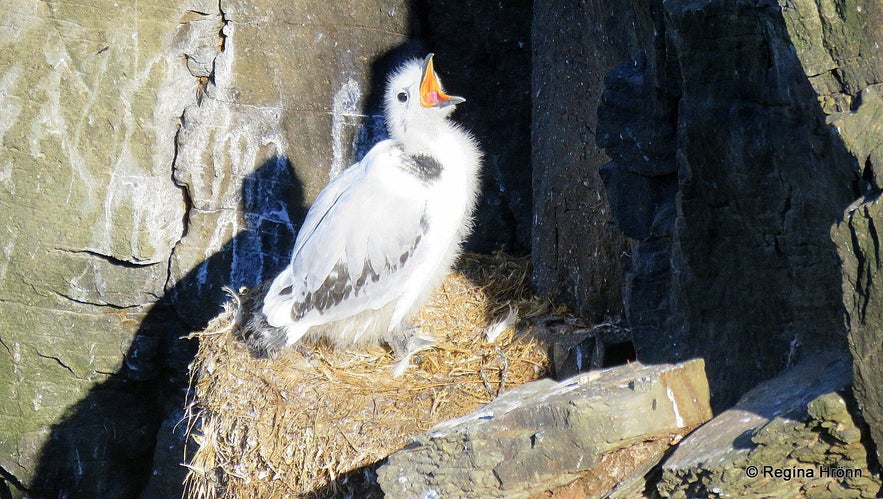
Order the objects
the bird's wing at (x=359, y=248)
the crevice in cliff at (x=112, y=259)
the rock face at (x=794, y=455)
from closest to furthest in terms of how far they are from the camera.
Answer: the rock face at (x=794, y=455) < the bird's wing at (x=359, y=248) < the crevice in cliff at (x=112, y=259)

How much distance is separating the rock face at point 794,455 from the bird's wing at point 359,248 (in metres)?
2.11

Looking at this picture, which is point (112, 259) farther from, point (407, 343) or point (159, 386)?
point (407, 343)

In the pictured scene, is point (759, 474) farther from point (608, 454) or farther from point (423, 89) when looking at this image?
point (423, 89)

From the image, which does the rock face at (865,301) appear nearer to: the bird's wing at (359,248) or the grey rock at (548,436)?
the grey rock at (548,436)

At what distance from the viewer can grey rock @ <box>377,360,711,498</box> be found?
290 centimetres

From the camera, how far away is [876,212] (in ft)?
7.07

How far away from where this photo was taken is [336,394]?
4.39 meters

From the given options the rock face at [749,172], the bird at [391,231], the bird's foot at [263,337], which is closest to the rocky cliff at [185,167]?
the bird at [391,231]

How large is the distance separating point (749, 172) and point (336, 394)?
227cm

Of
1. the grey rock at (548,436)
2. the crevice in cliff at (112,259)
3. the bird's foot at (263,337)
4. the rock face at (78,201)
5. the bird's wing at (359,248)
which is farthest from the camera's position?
the crevice in cliff at (112,259)

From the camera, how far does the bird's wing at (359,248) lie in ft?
14.4

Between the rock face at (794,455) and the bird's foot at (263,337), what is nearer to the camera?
the rock face at (794,455)

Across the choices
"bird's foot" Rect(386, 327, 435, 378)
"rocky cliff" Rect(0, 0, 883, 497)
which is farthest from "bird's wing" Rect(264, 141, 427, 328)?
"rocky cliff" Rect(0, 0, 883, 497)

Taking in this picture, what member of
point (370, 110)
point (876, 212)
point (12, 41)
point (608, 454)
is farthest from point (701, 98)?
point (12, 41)
